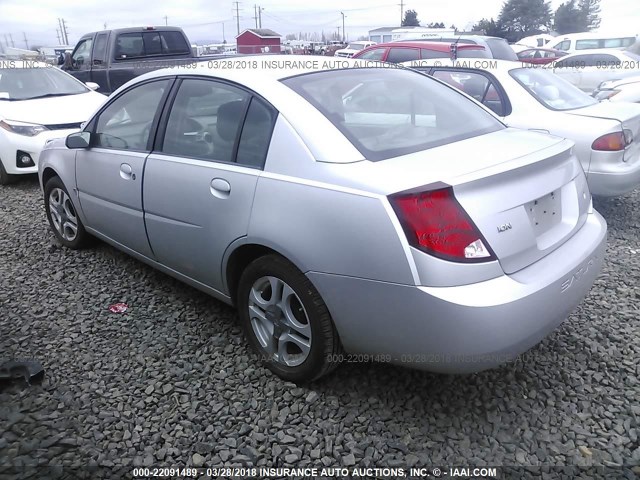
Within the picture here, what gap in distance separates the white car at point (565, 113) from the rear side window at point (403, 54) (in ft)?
9.93

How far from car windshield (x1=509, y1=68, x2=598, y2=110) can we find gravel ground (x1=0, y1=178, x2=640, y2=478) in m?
2.35

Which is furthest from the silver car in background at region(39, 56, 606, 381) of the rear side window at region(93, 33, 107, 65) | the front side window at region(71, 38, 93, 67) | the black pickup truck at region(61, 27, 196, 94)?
the front side window at region(71, 38, 93, 67)

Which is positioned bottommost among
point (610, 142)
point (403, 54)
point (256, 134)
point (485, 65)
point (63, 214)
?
point (63, 214)

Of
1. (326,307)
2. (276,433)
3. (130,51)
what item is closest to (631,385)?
(326,307)

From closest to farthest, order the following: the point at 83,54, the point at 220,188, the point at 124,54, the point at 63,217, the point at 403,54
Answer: the point at 220,188
the point at 63,217
the point at 403,54
the point at 124,54
the point at 83,54

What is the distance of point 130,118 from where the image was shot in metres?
3.52

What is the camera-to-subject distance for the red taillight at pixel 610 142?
4492mm

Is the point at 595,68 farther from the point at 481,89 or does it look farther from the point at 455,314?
the point at 455,314

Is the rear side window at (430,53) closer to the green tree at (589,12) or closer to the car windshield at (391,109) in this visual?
the car windshield at (391,109)

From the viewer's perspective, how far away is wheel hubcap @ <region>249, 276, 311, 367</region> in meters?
2.48

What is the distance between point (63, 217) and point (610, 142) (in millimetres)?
4746

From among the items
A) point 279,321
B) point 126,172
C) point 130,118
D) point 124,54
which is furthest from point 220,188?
point 124,54

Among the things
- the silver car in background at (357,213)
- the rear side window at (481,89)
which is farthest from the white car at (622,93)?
the silver car in background at (357,213)

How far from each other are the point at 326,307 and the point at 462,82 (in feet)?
13.0
